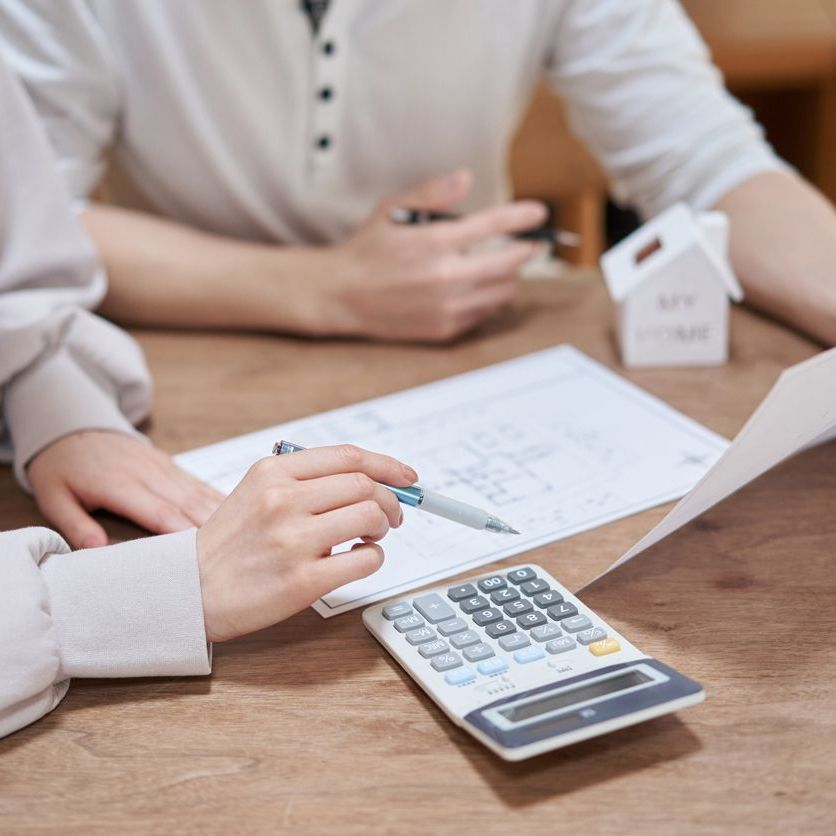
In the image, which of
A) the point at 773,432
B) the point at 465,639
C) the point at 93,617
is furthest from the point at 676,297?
the point at 93,617

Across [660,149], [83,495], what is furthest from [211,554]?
[660,149]

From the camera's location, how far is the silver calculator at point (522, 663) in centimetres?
51

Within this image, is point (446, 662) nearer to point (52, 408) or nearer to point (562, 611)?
point (562, 611)

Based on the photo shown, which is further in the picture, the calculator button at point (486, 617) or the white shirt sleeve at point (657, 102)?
the white shirt sleeve at point (657, 102)

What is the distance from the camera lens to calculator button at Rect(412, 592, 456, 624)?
59 centimetres

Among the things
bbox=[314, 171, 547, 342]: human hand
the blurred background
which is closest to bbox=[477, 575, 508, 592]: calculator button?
bbox=[314, 171, 547, 342]: human hand

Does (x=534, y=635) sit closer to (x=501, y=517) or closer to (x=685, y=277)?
(x=501, y=517)

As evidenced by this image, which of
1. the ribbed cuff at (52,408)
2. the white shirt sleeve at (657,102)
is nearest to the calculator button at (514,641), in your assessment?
the ribbed cuff at (52,408)

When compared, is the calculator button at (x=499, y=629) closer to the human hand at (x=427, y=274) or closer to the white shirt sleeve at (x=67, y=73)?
the human hand at (x=427, y=274)

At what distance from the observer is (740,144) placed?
44.5 inches

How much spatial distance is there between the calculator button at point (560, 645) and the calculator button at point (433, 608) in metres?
0.06

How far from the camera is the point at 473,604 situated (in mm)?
597

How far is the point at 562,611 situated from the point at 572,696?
7cm

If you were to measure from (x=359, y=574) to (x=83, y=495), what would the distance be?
0.24 meters
